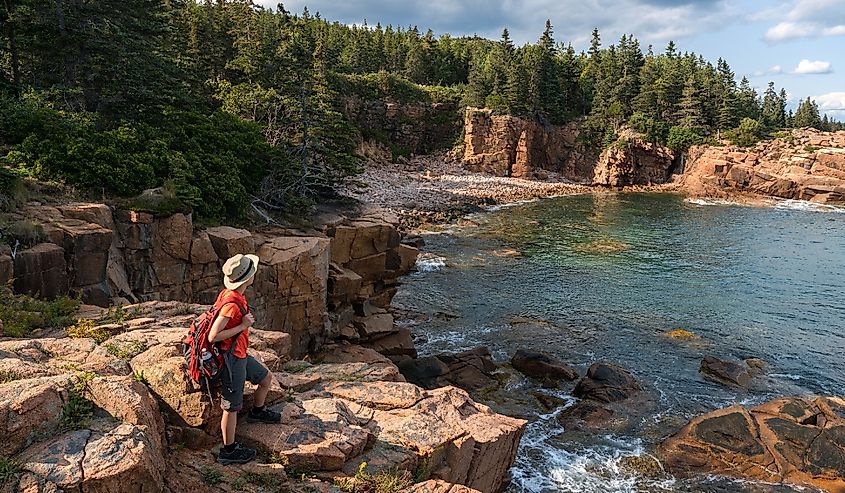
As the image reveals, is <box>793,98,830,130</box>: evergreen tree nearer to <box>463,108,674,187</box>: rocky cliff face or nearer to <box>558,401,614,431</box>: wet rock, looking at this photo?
<box>463,108,674,187</box>: rocky cliff face

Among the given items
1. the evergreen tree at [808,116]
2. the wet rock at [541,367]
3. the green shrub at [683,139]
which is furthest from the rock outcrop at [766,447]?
the evergreen tree at [808,116]

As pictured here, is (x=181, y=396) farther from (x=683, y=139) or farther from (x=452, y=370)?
(x=683, y=139)

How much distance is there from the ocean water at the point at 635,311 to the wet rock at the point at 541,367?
80 cm

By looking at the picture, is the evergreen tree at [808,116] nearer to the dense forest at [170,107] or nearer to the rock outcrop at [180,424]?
the dense forest at [170,107]

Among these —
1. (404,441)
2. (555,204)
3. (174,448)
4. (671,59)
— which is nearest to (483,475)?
(404,441)

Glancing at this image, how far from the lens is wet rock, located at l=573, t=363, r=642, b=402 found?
20.6m

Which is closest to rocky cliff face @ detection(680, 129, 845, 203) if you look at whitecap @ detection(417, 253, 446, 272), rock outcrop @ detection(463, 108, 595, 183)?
rock outcrop @ detection(463, 108, 595, 183)

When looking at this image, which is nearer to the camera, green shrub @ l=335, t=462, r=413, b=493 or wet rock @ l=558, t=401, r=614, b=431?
green shrub @ l=335, t=462, r=413, b=493

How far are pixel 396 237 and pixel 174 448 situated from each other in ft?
68.3

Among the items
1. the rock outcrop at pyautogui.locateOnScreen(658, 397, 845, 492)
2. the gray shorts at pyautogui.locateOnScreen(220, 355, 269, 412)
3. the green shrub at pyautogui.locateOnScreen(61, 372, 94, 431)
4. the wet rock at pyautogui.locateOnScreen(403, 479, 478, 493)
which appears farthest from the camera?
the rock outcrop at pyautogui.locateOnScreen(658, 397, 845, 492)

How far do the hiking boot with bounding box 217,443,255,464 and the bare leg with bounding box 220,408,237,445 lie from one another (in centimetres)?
13

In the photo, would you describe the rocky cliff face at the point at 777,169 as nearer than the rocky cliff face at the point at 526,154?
Yes

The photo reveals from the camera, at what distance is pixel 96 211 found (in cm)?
1559

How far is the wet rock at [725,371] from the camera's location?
22.0 m
